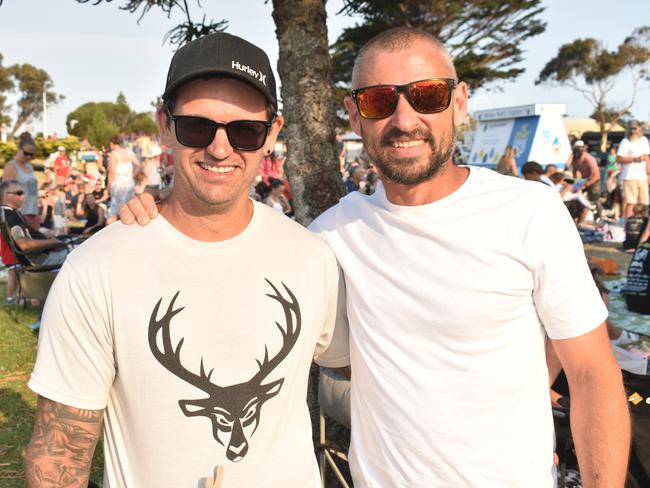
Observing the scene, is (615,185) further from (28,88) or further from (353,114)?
(28,88)

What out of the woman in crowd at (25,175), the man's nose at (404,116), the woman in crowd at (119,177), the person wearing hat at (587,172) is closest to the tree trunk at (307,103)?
the man's nose at (404,116)

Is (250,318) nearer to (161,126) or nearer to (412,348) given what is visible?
(412,348)

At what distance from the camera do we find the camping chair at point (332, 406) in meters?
2.99

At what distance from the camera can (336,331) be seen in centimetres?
200

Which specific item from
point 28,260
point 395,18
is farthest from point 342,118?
point 28,260

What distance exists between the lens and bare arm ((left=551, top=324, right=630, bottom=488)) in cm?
163

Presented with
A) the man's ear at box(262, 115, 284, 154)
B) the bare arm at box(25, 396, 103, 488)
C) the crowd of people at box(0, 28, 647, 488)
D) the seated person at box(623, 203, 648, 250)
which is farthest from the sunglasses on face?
the seated person at box(623, 203, 648, 250)

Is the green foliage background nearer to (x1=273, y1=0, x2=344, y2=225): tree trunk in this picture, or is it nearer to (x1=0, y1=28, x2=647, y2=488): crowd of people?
(x1=273, y1=0, x2=344, y2=225): tree trunk

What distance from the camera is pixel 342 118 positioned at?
27000mm

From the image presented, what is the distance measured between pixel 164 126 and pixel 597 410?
1506mm

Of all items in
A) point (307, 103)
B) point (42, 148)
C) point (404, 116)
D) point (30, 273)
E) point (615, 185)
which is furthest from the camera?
point (42, 148)

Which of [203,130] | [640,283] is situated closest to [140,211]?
[203,130]

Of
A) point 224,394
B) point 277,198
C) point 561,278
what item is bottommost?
point 277,198

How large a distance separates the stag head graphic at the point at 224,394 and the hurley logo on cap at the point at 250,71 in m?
0.67
